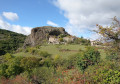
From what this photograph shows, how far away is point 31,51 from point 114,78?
27392 mm

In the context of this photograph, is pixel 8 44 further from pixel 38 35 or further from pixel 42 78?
pixel 42 78

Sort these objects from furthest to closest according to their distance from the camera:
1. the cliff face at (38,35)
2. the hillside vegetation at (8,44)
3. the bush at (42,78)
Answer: the hillside vegetation at (8,44) < the cliff face at (38,35) < the bush at (42,78)

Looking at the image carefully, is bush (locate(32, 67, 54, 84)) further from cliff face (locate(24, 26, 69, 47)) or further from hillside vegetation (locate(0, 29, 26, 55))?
hillside vegetation (locate(0, 29, 26, 55))

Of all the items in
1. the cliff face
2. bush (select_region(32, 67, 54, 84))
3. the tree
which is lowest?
bush (select_region(32, 67, 54, 84))

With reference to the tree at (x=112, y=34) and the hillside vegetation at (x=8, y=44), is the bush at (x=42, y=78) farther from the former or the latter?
the hillside vegetation at (x=8, y=44)

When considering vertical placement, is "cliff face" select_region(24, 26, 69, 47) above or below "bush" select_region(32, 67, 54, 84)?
above

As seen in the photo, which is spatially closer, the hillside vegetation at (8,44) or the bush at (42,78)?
the bush at (42,78)

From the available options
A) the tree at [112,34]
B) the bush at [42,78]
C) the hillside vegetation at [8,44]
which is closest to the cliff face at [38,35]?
the hillside vegetation at [8,44]

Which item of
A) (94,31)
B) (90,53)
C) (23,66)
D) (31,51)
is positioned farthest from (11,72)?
(31,51)

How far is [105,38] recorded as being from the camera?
3311mm

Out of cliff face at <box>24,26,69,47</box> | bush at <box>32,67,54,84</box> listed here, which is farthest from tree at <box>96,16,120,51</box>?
cliff face at <box>24,26,69,47</box>

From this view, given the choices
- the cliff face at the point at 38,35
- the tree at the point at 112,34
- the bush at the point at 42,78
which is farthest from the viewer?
the cliff face at the point at 38,35

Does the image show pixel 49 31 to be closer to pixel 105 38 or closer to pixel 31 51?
pixel 31 51

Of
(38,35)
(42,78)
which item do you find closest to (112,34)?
(42,78)
